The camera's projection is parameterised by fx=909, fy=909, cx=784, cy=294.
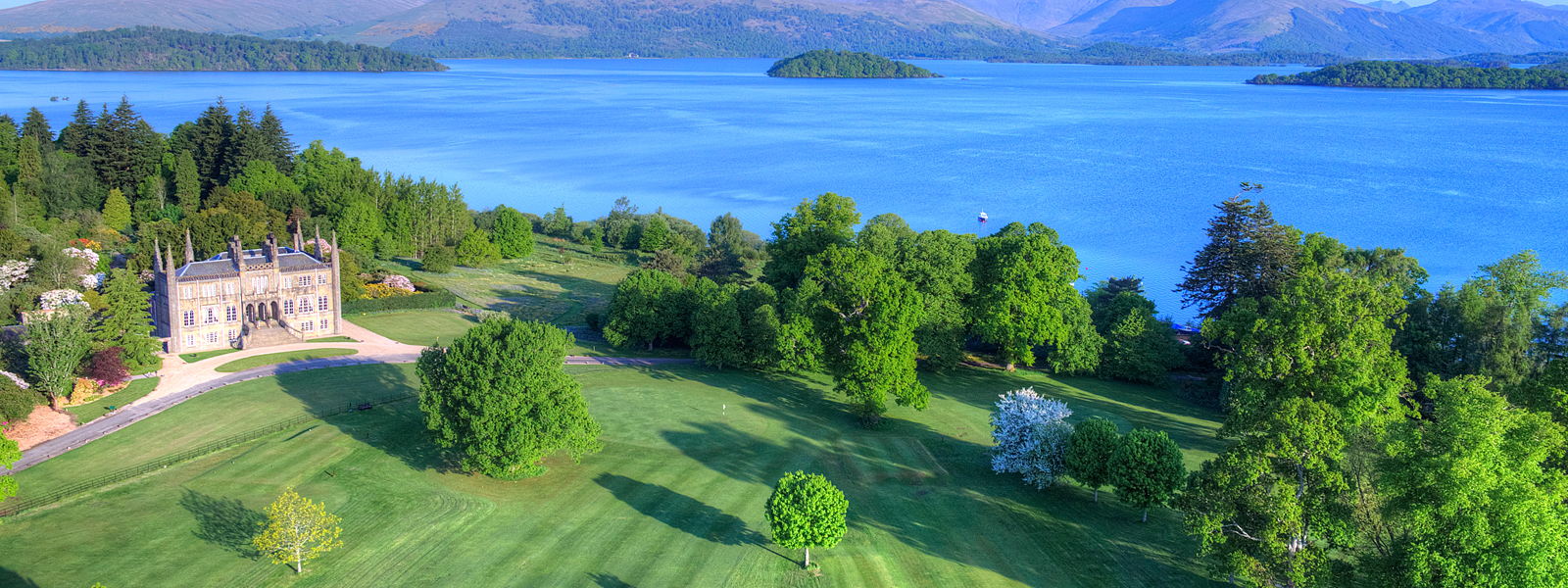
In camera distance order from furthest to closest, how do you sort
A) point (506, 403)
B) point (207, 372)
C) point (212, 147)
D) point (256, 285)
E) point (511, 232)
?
point (511, 232), point (212, 147), point (256, 285), point (207, 372), point (506, 403)

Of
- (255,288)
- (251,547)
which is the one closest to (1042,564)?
(251,547)

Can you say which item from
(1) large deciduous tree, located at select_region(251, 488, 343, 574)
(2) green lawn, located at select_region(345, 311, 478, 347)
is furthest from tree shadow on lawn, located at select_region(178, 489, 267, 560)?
(2) green lawn, located at select_region(345, 311, 478, 347)

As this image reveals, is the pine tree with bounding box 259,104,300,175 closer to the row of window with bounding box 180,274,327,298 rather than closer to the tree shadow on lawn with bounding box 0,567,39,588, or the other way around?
the row of window with bounding box 180,274,327,298

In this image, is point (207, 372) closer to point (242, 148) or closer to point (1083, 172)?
point (242, 148)

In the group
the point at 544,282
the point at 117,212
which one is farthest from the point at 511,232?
the point at 117,212

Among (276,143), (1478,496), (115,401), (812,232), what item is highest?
(812,232)

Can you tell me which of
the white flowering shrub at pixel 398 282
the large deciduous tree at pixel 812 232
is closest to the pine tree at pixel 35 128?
the white flowering shrub at pixel 398 282
